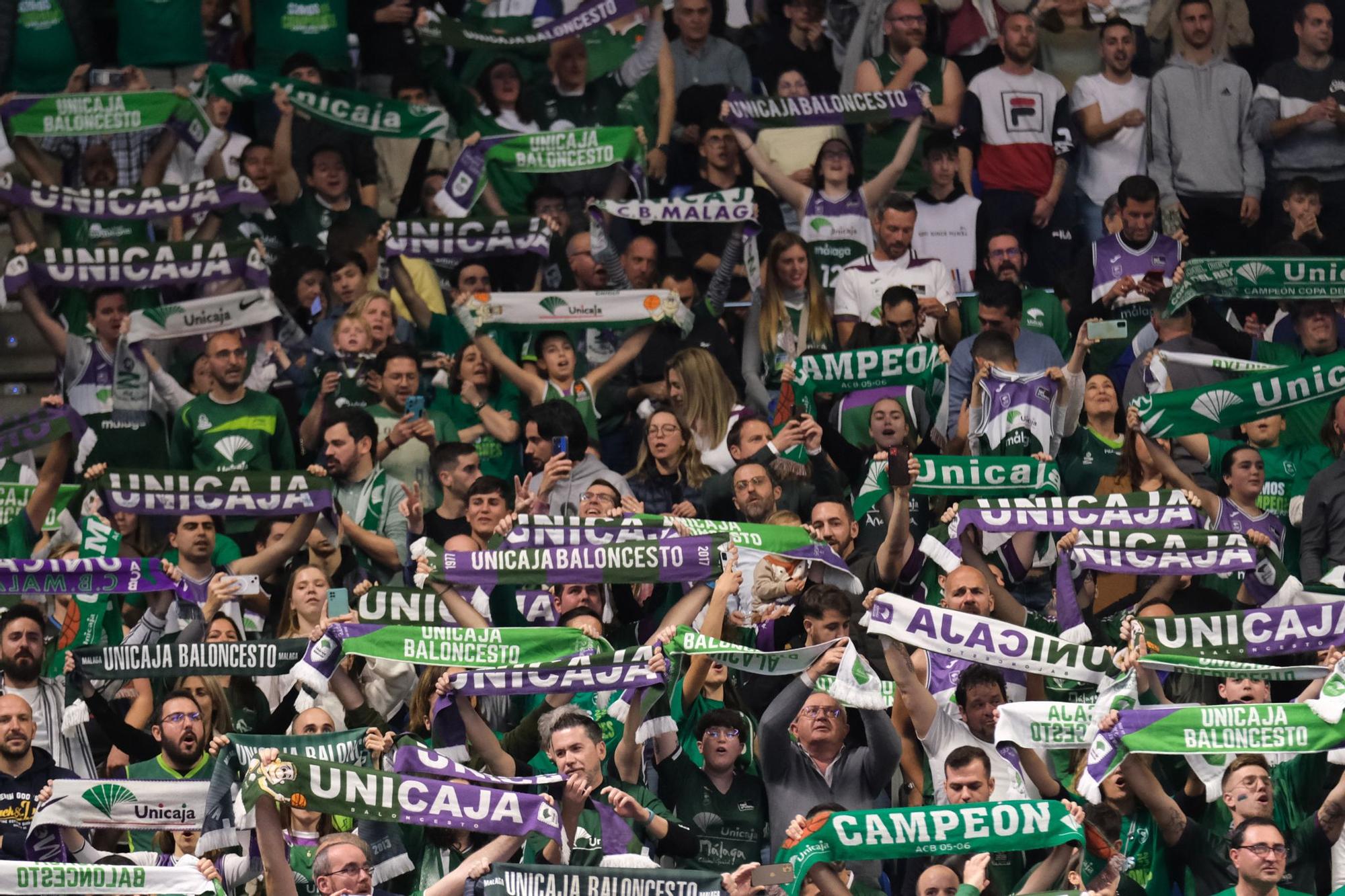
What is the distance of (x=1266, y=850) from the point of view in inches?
395

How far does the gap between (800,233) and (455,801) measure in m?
5.91

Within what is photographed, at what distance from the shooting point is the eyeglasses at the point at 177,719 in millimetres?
11258

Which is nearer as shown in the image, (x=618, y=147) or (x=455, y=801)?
(x=455, y=801)

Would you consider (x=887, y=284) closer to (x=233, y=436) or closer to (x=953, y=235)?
(x=953, y=235)

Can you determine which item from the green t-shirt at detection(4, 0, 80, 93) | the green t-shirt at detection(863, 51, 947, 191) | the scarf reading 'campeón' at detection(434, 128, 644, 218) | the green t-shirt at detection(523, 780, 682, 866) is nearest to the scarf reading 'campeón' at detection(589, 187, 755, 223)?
the scarf reading 'campeón' at detection(434, 128, 644, 218)

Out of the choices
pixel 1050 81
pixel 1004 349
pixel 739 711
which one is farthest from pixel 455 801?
pixel 1050 81

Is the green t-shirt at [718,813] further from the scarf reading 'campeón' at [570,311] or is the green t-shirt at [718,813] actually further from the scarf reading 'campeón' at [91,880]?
the scarf reading 'campeón' at [570,311]

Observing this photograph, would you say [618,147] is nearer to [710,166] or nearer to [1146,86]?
[710,166]

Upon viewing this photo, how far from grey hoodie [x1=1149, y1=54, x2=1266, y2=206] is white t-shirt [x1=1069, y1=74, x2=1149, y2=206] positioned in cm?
8

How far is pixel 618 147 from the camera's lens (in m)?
15.4

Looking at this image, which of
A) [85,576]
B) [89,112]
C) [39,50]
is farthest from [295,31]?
[85,576]

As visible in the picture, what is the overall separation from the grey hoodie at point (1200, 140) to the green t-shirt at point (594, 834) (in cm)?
668

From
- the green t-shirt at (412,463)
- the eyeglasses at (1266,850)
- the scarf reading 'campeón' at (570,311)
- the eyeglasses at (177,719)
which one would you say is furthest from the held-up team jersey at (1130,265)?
the eyeglasses at (177,719)

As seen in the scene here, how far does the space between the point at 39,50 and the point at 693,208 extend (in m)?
4.07
